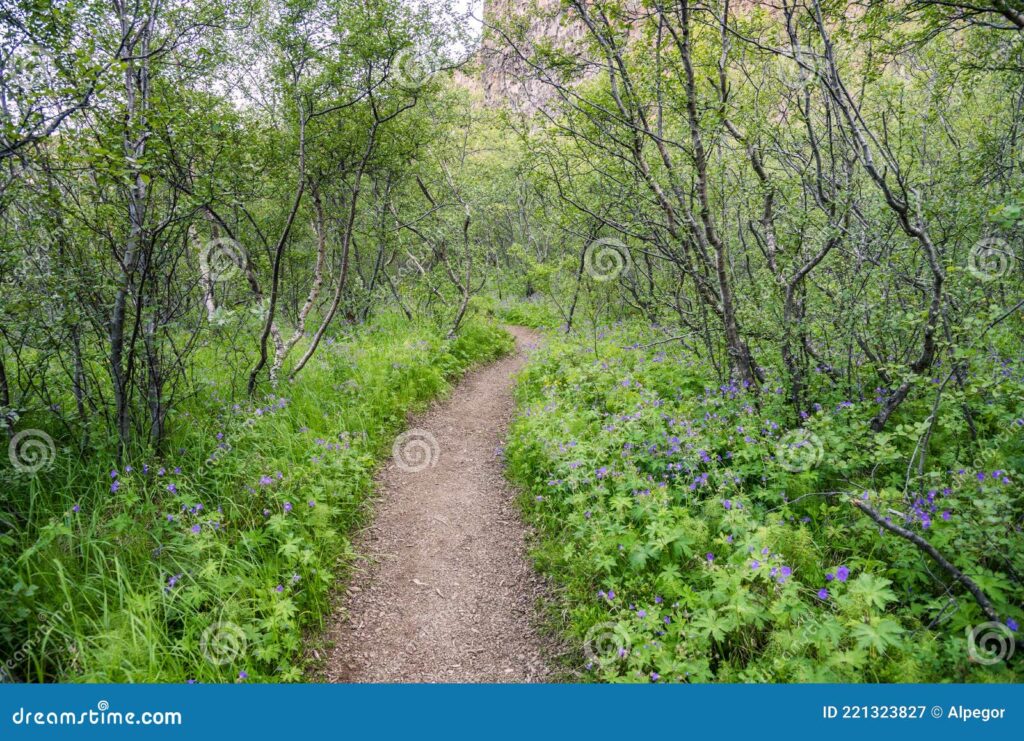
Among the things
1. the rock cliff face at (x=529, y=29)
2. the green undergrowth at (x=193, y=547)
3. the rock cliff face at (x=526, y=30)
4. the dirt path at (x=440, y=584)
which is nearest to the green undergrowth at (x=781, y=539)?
the dirt path at (x=440, y=584)

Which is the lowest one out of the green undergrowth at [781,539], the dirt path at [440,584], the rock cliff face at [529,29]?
the dirt path at [440,584]

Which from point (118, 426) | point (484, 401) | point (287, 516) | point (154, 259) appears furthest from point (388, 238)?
point (287, 516)

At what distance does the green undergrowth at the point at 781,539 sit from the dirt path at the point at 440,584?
0.40 m

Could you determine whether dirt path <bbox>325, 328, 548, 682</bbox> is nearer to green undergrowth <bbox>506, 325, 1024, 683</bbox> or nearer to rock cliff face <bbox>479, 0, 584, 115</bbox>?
green undergrowth <bbox>506, 325, 1024, 683</bbox>

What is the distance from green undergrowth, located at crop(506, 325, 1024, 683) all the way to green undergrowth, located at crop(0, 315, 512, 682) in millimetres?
2209

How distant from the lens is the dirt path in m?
3.90

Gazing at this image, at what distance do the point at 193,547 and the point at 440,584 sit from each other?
216 centimetres

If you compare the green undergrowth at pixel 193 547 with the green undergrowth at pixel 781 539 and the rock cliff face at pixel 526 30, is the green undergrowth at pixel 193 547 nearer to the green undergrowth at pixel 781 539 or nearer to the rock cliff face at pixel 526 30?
the green undergrowth at pixel 781 539

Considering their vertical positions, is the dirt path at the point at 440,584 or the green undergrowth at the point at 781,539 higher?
the green undergrowth at the point at 781,539

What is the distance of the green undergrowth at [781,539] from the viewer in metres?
3.01

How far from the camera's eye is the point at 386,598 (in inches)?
180

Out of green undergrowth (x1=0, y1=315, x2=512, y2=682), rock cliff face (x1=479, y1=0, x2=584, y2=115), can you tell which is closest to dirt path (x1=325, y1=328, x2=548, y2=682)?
green undergrowth (x1=0, y1=315, x2=512, y2=682)

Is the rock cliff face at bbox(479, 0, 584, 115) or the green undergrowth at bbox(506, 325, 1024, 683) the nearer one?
the green undergrowth at bbox(506, 325, 1024, 683)

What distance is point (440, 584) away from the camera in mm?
4766
